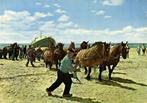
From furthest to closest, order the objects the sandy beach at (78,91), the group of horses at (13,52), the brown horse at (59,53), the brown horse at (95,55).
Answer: the group of horses at (13,52) < the brown horse at (59,53) < the brown horse at (95,55) < the sandy beach at (78,91)

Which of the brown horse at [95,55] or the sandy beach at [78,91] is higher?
the brown horse at [95,55]

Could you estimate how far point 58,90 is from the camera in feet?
59.6

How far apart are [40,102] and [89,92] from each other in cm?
342

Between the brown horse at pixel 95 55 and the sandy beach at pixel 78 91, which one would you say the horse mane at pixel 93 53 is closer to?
the brown horse at pixel 95 55

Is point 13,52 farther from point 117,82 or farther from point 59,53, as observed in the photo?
point 117,82

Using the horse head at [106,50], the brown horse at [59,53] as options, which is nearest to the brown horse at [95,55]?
the horse head at [106,50]

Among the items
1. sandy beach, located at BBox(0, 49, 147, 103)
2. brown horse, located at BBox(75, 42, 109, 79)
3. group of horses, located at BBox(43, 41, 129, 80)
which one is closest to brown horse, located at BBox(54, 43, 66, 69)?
group of horses, located at BBox(43, 41, 129, 80)

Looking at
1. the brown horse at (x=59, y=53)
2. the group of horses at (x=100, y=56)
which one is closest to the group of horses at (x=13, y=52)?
Result: the brown horse at (x=59, y=53)

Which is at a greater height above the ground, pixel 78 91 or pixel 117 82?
pixel 117 82

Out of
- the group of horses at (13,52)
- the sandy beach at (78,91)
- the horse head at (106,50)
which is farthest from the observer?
the group of horses at (13,52)

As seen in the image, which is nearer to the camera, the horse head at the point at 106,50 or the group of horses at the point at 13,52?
the horse head at the point at 106,50

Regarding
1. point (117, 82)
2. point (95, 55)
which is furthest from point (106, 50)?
point (117, 82)

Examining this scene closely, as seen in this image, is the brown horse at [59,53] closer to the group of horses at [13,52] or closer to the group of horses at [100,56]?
the group of horses at [100,56]

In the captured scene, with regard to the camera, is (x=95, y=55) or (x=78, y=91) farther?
(x=95, y=55)
